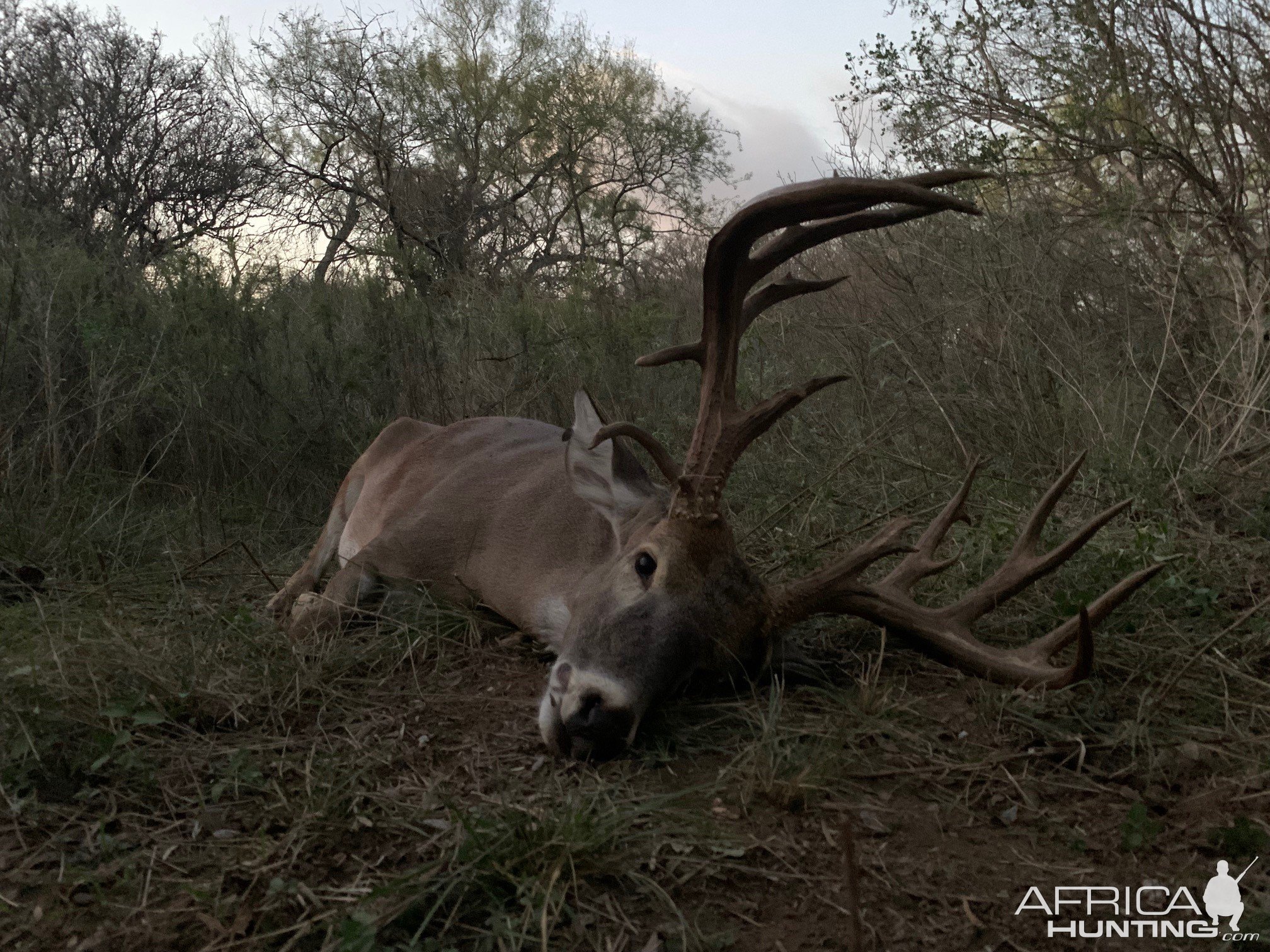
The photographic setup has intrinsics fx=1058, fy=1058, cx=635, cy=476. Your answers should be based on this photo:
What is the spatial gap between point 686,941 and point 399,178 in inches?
389

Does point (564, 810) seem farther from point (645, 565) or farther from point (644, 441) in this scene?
point (644, 441)

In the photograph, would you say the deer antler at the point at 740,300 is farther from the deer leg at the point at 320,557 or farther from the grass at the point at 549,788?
the deer leg at the point at 320,557

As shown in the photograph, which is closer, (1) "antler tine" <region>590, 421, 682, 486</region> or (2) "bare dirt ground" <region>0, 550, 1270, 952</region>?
(2) "bare dirt ground" <region>0, 550, 1270, 952</region>

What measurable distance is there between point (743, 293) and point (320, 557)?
Answer: 2.64 meters

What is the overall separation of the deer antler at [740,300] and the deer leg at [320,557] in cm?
181

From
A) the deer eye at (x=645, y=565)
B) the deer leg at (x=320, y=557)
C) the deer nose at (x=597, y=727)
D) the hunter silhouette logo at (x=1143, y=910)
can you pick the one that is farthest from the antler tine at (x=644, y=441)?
the deer leg at (x=320, y=557)

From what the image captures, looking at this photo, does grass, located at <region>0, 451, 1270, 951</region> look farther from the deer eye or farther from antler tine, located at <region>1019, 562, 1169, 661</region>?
the deer eye

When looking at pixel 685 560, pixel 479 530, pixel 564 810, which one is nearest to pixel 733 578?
pixel 685 560

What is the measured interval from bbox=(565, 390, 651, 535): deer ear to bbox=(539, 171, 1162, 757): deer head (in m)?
0.14

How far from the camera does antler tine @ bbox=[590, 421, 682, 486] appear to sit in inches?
122

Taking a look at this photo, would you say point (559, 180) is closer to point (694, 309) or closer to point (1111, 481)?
point (694, 309)

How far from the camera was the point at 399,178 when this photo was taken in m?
10.8

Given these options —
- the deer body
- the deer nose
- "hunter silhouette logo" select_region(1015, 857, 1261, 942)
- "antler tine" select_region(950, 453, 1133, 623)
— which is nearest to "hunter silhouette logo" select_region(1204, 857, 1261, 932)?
"hunter silhouette logo" select_region(1015, 857, 1261, 942)

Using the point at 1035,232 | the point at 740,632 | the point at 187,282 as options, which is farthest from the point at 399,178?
the point at 740,632
